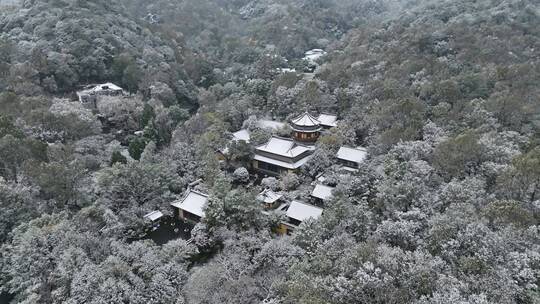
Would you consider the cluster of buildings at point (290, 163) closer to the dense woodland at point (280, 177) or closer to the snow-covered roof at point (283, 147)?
the snow-covered roof at point (283, 147)

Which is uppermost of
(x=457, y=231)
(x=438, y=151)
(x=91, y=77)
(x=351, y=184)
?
(x=457, y=231)

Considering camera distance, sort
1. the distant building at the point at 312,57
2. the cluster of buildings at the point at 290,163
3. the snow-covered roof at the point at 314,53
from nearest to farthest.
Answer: the cluster of buildings at the point at 290,163, the distant building at the point at 312,57, the snow-covered roof at the point at 314,53


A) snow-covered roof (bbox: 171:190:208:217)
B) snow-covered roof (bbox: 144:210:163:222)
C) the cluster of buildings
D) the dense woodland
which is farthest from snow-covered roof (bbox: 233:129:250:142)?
snow-covered roof (bbox: 144:210:163:222)

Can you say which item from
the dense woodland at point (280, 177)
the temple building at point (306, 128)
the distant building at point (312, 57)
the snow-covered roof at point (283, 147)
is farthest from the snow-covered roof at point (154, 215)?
the distant building at point (312, 57)

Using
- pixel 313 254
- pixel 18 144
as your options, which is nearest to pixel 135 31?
pixel 18 144

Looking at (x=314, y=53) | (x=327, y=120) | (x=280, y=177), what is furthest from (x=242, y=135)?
(x=314, y=53)

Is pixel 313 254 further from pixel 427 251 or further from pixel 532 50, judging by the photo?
pixel 532 50

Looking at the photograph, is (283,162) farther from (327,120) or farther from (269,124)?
(327,120)

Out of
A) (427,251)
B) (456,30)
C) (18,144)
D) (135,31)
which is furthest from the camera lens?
(135,31)

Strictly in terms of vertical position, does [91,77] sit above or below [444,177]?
below
